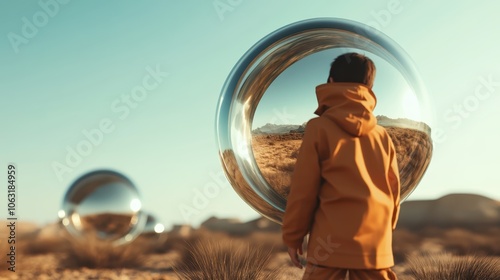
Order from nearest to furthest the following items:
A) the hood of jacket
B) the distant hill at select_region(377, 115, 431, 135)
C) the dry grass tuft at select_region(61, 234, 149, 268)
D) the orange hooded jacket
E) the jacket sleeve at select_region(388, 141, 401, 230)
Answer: the orange hooded jacket < the hood of jacket < the jacket sleeve at select_region(388, 141, 401, 230) < the distant hill at select_region(377, 115, 431, 135) < the dry grass tuft at select_region(61, 234, 149, 268)

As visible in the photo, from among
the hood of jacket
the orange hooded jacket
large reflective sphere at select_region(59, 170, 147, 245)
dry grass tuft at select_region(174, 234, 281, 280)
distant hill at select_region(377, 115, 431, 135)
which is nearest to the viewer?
the orange hooded jacket

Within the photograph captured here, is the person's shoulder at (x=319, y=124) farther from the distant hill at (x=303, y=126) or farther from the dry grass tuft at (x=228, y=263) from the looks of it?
the dry grass tuft at (x=228, y=263)

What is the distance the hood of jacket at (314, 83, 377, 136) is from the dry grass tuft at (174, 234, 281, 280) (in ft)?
12.6

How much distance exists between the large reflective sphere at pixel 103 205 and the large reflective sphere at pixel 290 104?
5401 millimetres

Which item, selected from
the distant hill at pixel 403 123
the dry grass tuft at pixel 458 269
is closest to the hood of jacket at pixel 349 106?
the distant hill at pixel 403 123


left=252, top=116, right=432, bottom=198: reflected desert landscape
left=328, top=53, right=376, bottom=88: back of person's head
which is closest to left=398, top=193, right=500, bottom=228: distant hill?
left=252, top=116, right=432, bottom=198: reflected desert landscape

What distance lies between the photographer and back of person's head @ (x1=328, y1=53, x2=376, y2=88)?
336 cm

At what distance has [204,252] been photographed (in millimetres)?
7148

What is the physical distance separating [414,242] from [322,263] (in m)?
13.8

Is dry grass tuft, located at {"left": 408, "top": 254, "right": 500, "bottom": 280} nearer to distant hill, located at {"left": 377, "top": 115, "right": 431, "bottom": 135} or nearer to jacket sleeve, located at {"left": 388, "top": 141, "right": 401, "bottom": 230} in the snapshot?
distant hill, located at {"left": 377, "top": 115, "right": 431, "bottom": 135}

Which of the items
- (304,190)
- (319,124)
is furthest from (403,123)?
(304,190)

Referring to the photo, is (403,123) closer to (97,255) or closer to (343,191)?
(343,191)

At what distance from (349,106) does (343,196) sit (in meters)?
0.51

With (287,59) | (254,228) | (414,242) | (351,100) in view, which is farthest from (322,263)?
(254,228)
